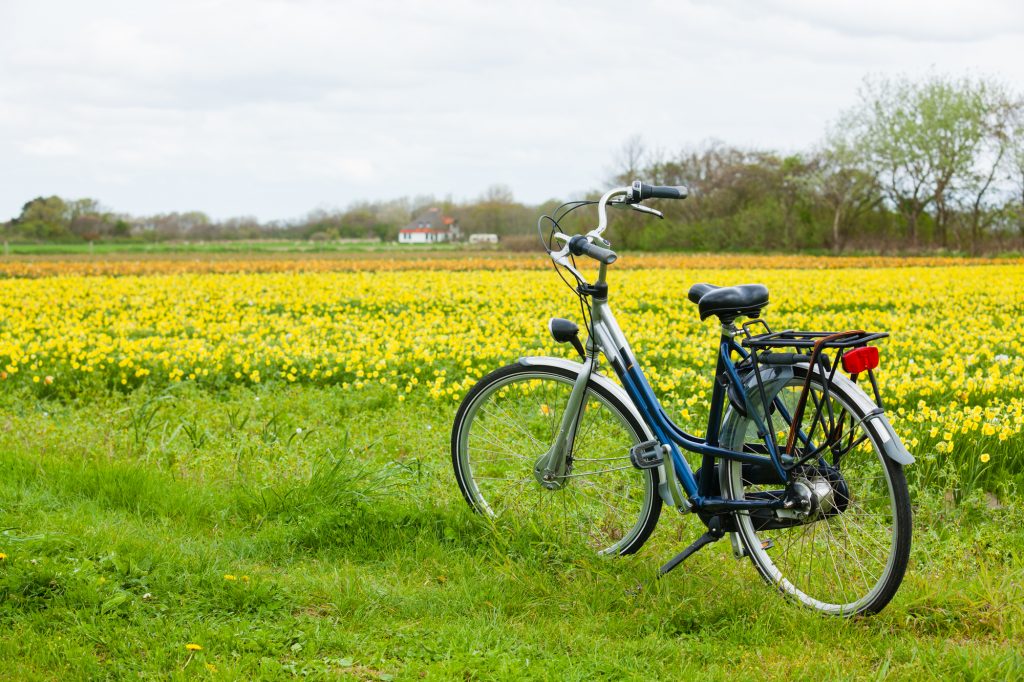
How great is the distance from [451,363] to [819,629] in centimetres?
501

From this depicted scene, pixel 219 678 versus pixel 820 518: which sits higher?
pixel 820 518

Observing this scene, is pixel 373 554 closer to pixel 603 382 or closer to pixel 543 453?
pixel 543 453

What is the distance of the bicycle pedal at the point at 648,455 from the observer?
3412 mm

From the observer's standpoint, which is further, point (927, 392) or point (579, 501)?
point (927, 392)

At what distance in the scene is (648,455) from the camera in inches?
135

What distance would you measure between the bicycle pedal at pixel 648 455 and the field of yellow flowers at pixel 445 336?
1854 mm

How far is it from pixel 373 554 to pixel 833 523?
1900 millimetres

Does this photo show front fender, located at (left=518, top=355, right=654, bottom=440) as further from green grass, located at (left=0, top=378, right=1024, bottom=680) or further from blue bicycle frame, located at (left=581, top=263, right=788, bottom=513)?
green grass, located at (left=0, top=378, right=1024, bottom=680)

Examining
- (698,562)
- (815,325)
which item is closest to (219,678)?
(698,562)

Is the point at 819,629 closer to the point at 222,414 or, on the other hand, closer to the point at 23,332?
the point at 222,414

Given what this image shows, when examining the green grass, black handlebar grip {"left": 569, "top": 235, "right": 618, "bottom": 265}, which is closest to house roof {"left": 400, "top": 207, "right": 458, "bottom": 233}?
the green grass

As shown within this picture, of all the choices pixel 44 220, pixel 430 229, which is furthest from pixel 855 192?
pixel 44 220

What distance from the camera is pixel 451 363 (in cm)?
Answer: 767

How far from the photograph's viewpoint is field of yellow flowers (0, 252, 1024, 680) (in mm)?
2836
